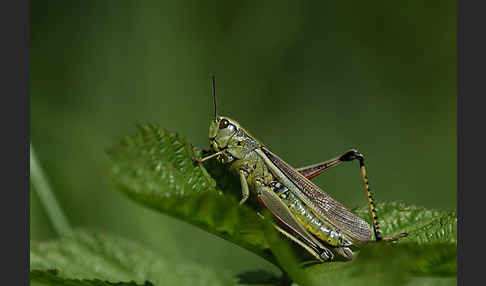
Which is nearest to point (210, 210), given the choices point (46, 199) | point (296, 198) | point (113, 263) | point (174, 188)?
point (174, 188)

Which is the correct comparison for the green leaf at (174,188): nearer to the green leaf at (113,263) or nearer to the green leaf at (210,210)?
the green leaf at (210,210)

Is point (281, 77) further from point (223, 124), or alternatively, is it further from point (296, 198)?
point (296, 198)

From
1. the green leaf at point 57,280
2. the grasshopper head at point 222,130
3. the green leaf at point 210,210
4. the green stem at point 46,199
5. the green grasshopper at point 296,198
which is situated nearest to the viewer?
the green leaf at point 210,210

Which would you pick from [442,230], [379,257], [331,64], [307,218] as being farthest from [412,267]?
[331,64]

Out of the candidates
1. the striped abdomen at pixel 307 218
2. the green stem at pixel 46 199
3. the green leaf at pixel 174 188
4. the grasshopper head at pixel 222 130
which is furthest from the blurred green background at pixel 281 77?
the green leaf at pixel 174 188

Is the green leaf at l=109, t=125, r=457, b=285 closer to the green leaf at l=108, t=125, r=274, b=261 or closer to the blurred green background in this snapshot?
the green leaf at l=108, t=125, r=274, b=261

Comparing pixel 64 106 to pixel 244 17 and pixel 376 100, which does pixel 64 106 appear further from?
pixel 376 100
